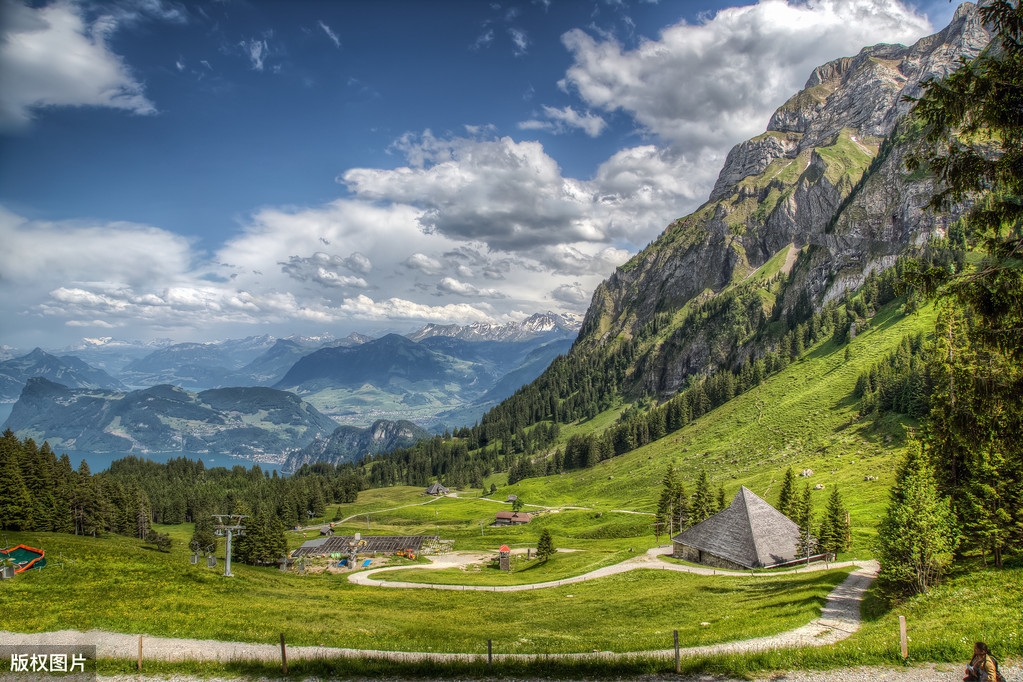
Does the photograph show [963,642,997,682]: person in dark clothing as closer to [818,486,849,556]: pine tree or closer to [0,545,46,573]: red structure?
[818,486,849,556]: pine tree

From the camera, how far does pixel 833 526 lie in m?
54.0

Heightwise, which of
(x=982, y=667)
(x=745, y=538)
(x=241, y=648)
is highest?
(x=982, y=667)

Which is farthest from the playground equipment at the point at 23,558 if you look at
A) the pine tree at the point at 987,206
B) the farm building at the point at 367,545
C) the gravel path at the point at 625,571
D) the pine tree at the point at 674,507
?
the pine tree at the point at 674,507

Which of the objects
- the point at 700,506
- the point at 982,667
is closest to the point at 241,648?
the point at 982,667

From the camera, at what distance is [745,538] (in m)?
55.5

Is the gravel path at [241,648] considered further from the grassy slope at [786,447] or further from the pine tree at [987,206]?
the grassy slope at [786,447]

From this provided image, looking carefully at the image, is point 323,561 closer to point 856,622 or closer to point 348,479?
point 856,622

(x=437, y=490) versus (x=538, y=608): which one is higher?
(x=538, y=608)

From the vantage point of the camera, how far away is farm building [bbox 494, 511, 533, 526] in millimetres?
124062

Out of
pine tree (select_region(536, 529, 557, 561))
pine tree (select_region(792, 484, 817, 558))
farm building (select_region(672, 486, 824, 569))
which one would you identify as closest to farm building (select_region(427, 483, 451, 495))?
pine tree (select_region(536, 529, 557, 561))

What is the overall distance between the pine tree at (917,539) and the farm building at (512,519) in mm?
99407

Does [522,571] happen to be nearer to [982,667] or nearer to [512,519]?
[512,519]

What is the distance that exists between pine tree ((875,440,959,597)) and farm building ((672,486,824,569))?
80.2 ft

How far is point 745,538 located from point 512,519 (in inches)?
3002
